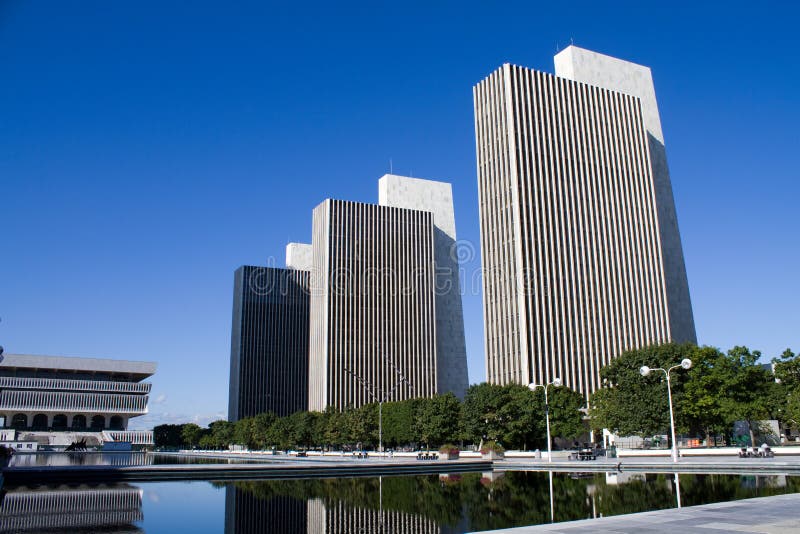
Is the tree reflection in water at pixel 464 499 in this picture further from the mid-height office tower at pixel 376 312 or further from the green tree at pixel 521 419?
the mid-height office tower at pixel 376 312

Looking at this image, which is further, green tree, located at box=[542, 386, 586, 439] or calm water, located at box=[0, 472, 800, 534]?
green tree, located at box=[542, 386, 586, 439]

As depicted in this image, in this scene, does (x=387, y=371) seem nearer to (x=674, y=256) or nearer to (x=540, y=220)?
(x=540, y=220)

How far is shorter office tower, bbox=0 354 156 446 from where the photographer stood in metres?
158

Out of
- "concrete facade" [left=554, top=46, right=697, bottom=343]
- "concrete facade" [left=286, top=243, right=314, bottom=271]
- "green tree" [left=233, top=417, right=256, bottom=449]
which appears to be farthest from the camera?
"concrete facade" [left=286, top=243, right=314, bottom=271]

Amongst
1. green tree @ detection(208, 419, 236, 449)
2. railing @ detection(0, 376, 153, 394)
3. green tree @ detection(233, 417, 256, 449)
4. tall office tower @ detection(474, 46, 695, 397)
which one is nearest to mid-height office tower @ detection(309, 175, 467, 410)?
green tree @ detection(233, 417, 256, 449)

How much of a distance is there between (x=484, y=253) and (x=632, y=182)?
2727cm

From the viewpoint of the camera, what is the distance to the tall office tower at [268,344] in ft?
534

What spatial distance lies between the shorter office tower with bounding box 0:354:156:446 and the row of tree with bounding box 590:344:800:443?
12765 centimetres

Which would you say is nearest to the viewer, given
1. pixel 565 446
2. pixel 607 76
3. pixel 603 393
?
pixel 603 393

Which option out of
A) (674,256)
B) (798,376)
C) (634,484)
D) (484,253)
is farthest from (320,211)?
(634,484)

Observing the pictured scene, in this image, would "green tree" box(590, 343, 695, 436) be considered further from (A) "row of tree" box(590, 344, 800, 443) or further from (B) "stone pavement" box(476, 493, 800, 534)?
(B) "stone pavement" box(476, 493, 800, 534)

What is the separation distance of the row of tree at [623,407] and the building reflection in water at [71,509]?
153ft

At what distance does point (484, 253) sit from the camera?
105m

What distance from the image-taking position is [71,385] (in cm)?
16762
